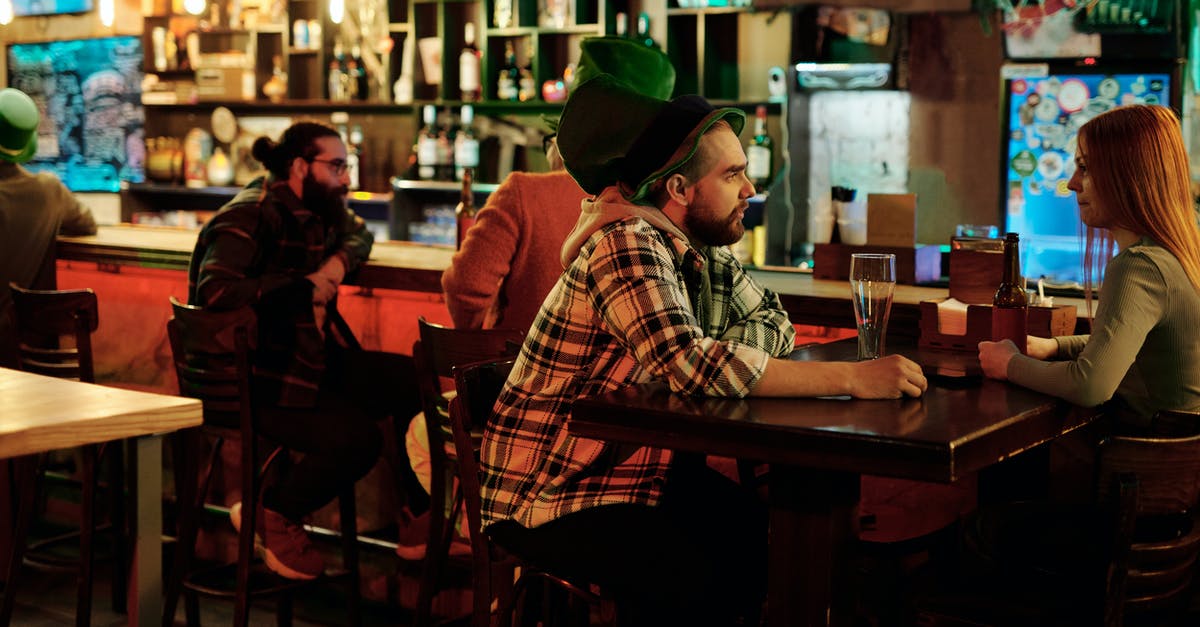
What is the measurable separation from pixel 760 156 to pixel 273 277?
2.83m

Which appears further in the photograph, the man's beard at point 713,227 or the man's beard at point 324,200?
the man's beard at point 324,200

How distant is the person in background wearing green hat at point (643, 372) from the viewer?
1.92 m

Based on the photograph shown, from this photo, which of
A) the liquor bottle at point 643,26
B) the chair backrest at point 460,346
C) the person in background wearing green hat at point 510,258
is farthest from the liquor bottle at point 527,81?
the chair backrest at point 460,346

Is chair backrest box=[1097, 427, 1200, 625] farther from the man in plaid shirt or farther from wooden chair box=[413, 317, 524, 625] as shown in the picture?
the man in plaid shirt

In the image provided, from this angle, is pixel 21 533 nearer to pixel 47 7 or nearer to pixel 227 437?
pixel 227 437

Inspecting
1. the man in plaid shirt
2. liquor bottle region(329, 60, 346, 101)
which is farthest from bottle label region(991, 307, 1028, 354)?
liquor bottle region(329, 60, 346, 101)

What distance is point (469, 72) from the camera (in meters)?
6.42

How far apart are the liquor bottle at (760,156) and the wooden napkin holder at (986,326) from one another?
3.22 meters

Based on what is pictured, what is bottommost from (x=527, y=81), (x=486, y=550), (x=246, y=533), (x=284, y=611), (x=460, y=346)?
(x=284, y=611)

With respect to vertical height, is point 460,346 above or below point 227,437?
above

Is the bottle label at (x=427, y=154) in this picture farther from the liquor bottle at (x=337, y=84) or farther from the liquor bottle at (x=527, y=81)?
the liquor bottle at (x=337, y=84)

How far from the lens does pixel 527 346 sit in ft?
6.98

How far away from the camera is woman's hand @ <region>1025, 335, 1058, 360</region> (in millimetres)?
2256

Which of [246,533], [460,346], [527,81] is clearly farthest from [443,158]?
[460,346]
